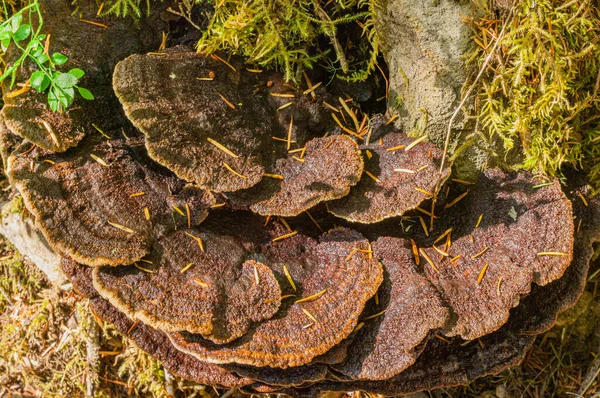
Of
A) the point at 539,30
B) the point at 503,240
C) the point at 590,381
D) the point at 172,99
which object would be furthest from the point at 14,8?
the point at 590,381

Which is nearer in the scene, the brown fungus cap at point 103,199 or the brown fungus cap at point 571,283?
the brown fungus cap at point 103,199

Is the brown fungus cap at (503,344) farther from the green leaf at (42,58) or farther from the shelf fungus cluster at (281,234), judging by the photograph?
the green leaf at (42,58)

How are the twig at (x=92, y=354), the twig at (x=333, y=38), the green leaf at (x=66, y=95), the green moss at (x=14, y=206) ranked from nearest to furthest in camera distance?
1. the green leaf at (x=66, y=95)
2. the twig at (x=333, y=38)
3. the green moss at (x=14, y=206)
4. the twig at (x=92, y=354)

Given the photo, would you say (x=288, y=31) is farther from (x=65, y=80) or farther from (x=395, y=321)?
(x=395, y=321)

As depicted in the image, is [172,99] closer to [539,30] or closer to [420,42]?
[420,42]

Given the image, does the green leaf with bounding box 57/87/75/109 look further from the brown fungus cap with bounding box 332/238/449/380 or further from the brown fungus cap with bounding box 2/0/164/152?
the brown fungus cap with bounding box 332/238/449/380

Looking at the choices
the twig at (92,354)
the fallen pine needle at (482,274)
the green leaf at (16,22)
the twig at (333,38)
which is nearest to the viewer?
the green leaf at (16,22)

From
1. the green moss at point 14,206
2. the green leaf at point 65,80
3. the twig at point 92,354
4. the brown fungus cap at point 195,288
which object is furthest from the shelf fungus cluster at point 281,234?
the twig at point 92,354
